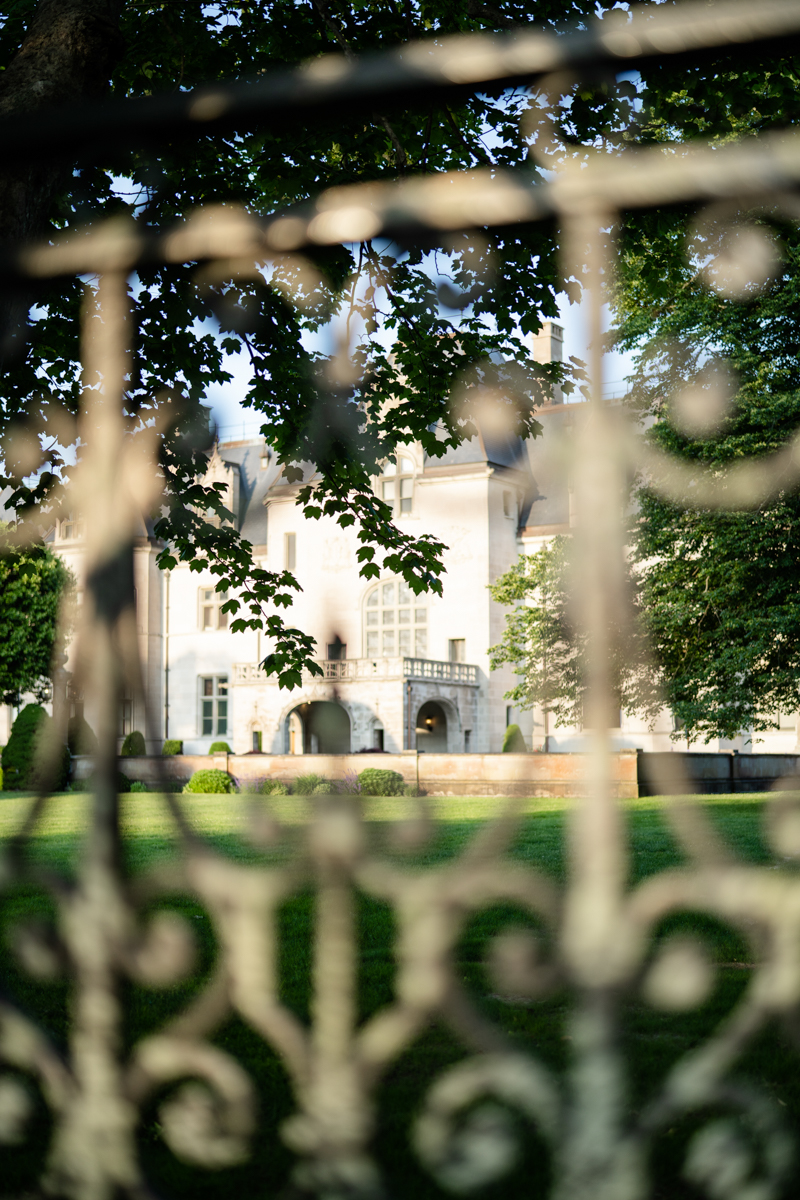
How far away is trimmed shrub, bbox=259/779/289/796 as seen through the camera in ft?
74.7

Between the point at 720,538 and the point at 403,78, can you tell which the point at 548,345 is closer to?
the point at 720,538

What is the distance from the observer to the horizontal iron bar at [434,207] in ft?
4.07

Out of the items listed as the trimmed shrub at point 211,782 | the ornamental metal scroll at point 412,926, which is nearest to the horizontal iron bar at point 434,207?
the ornamental metal scroll at point 412,926

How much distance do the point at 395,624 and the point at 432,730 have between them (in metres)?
4.08

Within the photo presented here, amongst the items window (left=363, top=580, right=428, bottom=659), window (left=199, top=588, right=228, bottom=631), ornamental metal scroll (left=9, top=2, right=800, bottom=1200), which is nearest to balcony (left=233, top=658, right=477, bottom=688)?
window (left=363, top=580, right=428, bottom=659)

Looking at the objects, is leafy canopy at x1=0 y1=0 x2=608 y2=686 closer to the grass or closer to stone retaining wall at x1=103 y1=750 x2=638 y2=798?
the grass

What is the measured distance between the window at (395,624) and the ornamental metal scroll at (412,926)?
3632 centimetres

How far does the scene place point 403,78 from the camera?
4.14ft

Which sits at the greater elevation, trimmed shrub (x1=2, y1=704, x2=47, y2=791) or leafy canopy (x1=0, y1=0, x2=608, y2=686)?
leafy canopy (x1=0, y1=0, x2=608, y2=686)

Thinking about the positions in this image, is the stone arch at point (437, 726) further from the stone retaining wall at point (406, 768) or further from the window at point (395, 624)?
the stone retaining wall at point (406, 768)

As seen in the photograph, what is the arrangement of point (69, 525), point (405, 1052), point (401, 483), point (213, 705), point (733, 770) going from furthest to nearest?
point (213, 705)
point (401, 483)
point (733, 770)
point (69, 525)
point (405, 1052)

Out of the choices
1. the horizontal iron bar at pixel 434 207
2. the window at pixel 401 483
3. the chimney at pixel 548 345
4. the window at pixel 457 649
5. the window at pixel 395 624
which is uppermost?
the chimney at pixel 548 345

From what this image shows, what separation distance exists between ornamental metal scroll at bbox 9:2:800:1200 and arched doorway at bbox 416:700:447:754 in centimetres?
3556

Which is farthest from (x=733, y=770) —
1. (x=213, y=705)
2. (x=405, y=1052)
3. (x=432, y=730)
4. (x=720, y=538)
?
(x=213, y=705)
